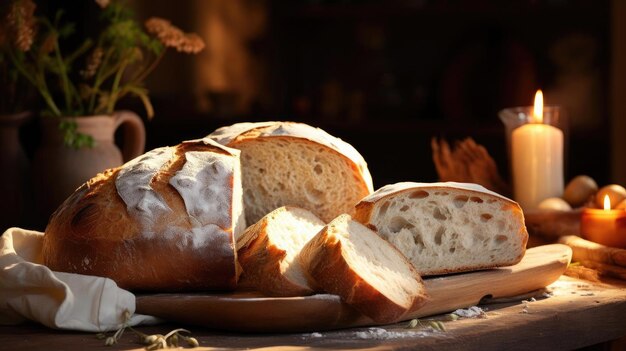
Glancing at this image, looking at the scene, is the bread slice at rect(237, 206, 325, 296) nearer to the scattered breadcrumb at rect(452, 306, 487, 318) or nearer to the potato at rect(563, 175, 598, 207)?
the scattered breadcrumb at rect(452, 306, 487, 318)

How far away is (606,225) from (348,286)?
857mm

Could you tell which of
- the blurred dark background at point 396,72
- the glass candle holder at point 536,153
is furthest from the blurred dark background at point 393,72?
the glass candle holder at point 536,153

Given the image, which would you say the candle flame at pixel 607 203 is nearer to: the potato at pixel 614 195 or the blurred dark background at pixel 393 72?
the potato at pixel 614 195

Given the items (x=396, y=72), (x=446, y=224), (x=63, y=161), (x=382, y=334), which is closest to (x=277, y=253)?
(x=382, y=334)

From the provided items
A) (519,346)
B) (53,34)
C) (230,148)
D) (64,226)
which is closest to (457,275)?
(519,346)

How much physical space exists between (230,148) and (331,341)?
574 millimetres

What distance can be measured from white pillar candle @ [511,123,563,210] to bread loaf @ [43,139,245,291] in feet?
3.87

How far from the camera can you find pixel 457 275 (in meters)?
1.98

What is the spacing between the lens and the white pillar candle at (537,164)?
9.18 feet

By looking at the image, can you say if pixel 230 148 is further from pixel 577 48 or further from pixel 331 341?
pixel 577 48

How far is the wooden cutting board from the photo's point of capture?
5.66 feet

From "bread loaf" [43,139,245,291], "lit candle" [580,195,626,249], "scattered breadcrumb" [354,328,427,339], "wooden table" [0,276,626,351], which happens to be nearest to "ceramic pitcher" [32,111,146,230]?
"bread loaf" [43,139,245,291]

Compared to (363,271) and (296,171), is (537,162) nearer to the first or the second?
(296,171)

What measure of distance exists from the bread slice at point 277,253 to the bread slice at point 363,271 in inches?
1.4
